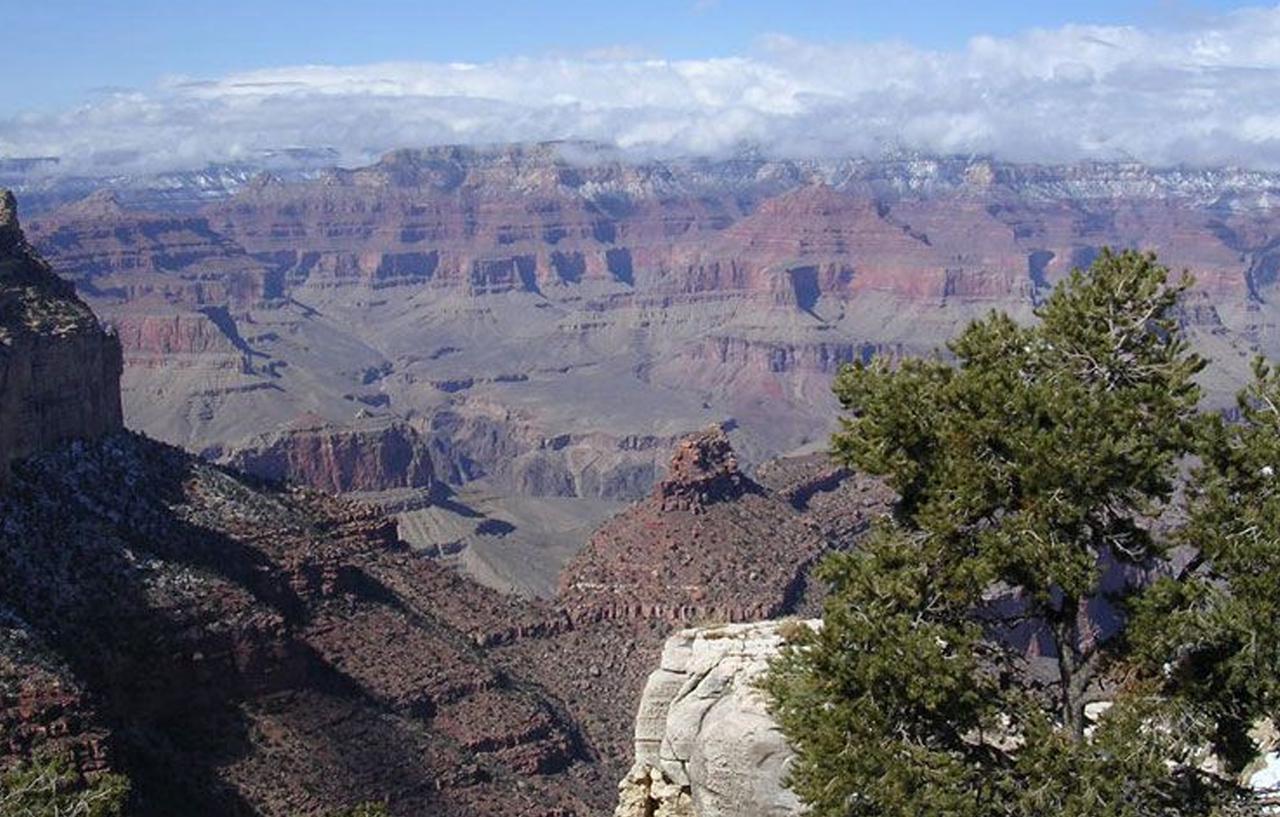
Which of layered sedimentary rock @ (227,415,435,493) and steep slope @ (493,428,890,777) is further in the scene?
layered sedimentary rock @ (227,415,435,493)

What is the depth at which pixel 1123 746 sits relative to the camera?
21188 millimetres

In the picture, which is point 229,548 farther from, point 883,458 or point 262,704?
point 883,458

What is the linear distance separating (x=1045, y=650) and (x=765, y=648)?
66363 mm

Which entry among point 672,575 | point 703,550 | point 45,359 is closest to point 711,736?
point 45,359

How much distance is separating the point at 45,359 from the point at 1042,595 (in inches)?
2016

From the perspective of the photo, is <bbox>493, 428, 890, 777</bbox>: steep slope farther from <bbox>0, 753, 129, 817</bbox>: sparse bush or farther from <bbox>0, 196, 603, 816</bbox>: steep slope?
<bbox>0, 753, 129, 817</bbox>: sparse bush

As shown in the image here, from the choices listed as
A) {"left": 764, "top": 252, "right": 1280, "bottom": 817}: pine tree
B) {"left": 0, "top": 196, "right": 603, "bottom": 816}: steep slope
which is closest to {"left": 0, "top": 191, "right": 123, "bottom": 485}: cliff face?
{"left": 0, "top": 196, "right": 603, "bottom": 816}: steep slope

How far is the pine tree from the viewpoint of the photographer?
69.9 feet

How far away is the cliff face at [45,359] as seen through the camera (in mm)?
61656

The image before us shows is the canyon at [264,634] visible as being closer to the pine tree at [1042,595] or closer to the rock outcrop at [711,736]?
the rock outcrop at [711,736]

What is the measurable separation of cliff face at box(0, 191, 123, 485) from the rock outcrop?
3920cm

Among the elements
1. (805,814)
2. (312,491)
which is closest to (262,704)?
(312,491)

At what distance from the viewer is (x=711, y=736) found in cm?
2511

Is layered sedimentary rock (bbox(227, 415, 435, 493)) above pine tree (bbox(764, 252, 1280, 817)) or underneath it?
underneath
